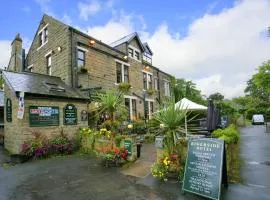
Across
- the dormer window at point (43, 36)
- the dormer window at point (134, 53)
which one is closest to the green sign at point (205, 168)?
the dormer window at point (43, 36)

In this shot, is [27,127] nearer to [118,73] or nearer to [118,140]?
[118,140]

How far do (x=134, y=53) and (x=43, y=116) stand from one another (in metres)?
12.7

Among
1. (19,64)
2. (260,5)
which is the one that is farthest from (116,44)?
(260,5)

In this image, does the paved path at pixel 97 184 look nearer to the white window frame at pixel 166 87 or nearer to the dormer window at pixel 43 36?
the dormer window at pixel 43 36

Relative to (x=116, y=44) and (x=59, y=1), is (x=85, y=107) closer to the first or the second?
(x=59, y=1)

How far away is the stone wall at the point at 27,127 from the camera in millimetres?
10266

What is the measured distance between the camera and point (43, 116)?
10.9 meters

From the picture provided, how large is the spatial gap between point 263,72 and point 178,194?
67.9 feet

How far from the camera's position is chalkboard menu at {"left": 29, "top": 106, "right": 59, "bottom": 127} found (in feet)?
34.5

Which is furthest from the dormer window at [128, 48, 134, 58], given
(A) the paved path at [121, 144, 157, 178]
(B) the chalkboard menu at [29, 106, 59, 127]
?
(A) the paved path at [121, 144, 157, 178]

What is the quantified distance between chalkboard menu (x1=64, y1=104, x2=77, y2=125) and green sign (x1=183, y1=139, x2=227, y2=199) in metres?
8.04

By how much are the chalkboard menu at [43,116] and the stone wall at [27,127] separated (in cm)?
16

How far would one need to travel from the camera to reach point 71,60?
583 inches

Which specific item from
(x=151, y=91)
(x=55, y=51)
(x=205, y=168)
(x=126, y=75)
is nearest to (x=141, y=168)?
(x=205, y=168)
